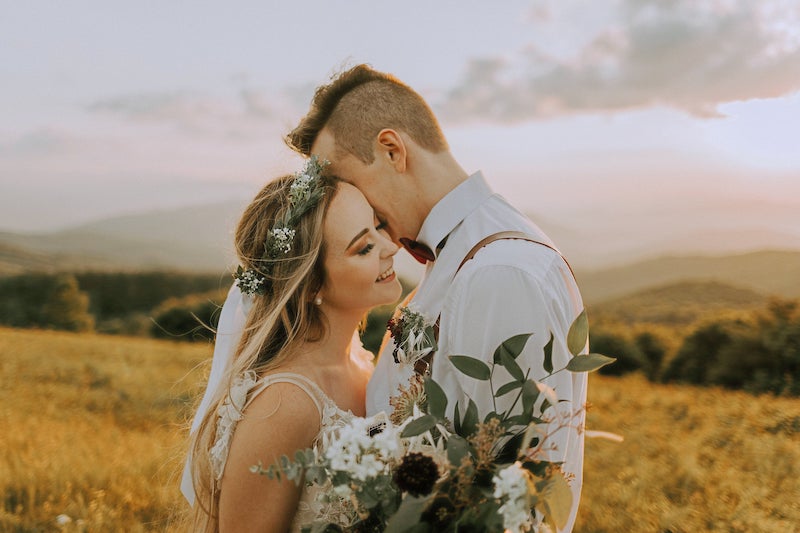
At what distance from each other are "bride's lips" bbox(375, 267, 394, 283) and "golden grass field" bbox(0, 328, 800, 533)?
4.32 ft

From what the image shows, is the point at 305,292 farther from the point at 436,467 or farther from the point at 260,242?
the point at 436,467

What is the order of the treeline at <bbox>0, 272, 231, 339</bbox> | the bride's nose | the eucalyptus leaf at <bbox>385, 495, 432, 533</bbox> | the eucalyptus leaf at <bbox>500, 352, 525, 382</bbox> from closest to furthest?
1. the eucalyptus leaf at <bbox>385, 495, 432, 533</bbox>
2. the eucalyptus leaf at <bbox>500, 352, 525, 382</bbox>
3. the bride's nose
4. the treeline at <bbox>0, 272, 231, 339</bbox>

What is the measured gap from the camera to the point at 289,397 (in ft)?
10.7

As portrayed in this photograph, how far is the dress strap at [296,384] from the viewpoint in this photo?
3318mm

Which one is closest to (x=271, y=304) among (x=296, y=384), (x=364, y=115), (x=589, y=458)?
(x=296, y=384)

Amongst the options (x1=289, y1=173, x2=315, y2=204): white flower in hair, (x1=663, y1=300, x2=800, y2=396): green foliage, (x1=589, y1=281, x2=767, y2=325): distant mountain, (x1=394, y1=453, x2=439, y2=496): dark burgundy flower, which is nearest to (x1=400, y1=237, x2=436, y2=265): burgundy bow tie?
(x1=289, y1=173, x2=315, y2=204): white flower in hair

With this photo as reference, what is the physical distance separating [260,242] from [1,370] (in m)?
Answer: 10.2

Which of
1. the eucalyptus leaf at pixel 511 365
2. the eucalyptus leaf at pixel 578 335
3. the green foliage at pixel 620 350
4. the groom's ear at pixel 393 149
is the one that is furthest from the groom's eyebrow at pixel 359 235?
the green foliage at pixel 620 350

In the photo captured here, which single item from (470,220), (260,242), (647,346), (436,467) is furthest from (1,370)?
(647,346)

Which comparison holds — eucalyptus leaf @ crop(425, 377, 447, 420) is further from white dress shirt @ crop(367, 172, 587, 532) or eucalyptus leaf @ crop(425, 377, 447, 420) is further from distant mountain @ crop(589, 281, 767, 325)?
distant mountain @ crop(589, 281, 767, 325)

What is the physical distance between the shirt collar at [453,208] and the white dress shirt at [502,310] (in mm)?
129

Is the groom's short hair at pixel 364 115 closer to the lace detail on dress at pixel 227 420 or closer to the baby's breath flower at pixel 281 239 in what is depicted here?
the baby's breath flower at pixel 281 239

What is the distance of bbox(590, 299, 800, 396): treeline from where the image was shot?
41.6 ft

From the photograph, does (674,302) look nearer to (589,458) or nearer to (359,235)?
(589,458)
